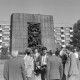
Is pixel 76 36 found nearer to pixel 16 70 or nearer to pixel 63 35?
pixel 16 70

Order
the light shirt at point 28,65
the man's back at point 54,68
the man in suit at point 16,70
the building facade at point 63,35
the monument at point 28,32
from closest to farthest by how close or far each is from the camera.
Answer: the man in suit at point 16,70
the man's back at point 54,68
the light shirt at point 28,65
the monument at point 28,32
the building facade at point 63,35

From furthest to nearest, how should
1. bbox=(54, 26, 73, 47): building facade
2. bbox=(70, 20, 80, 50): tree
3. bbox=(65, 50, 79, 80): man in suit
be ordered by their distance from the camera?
bbox=(54, 26, 73, 47): building facade < bbox=(70, 20, 80, 50): tree < bbox=(65, 50, 79, 80): man in suit

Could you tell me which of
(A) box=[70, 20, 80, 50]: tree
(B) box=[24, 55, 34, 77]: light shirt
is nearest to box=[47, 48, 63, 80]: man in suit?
(B) box=[24, 55, 34, 77]: light shirt

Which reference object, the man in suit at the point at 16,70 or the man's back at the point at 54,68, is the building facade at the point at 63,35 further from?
the man in suit at the point at 16,70

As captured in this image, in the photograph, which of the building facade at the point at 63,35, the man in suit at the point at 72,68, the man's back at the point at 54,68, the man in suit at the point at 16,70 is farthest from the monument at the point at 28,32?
the building facade at the point at 63,35

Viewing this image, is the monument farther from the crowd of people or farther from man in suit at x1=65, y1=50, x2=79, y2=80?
man in suit at x1=65, y1=50, x2=79, y2=80

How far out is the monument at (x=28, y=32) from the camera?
2014cm

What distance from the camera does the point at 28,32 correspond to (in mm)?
20234

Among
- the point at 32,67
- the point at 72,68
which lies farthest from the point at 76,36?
the point at 32,67

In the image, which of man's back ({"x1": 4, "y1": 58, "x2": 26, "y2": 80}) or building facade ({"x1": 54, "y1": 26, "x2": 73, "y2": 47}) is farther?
building facade ({"x1": 54, "y1": 26, "x2": 73, "y2": 47})

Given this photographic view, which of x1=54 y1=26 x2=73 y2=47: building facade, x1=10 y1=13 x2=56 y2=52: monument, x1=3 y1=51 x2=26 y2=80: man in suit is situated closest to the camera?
x1=3 y1=51 x2=26 y2=80: man in suit

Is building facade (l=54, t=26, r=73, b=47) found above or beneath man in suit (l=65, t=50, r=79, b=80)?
above

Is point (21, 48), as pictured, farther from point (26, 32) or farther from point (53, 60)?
point (53, 60)

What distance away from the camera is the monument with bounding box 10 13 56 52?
66.1 feet
